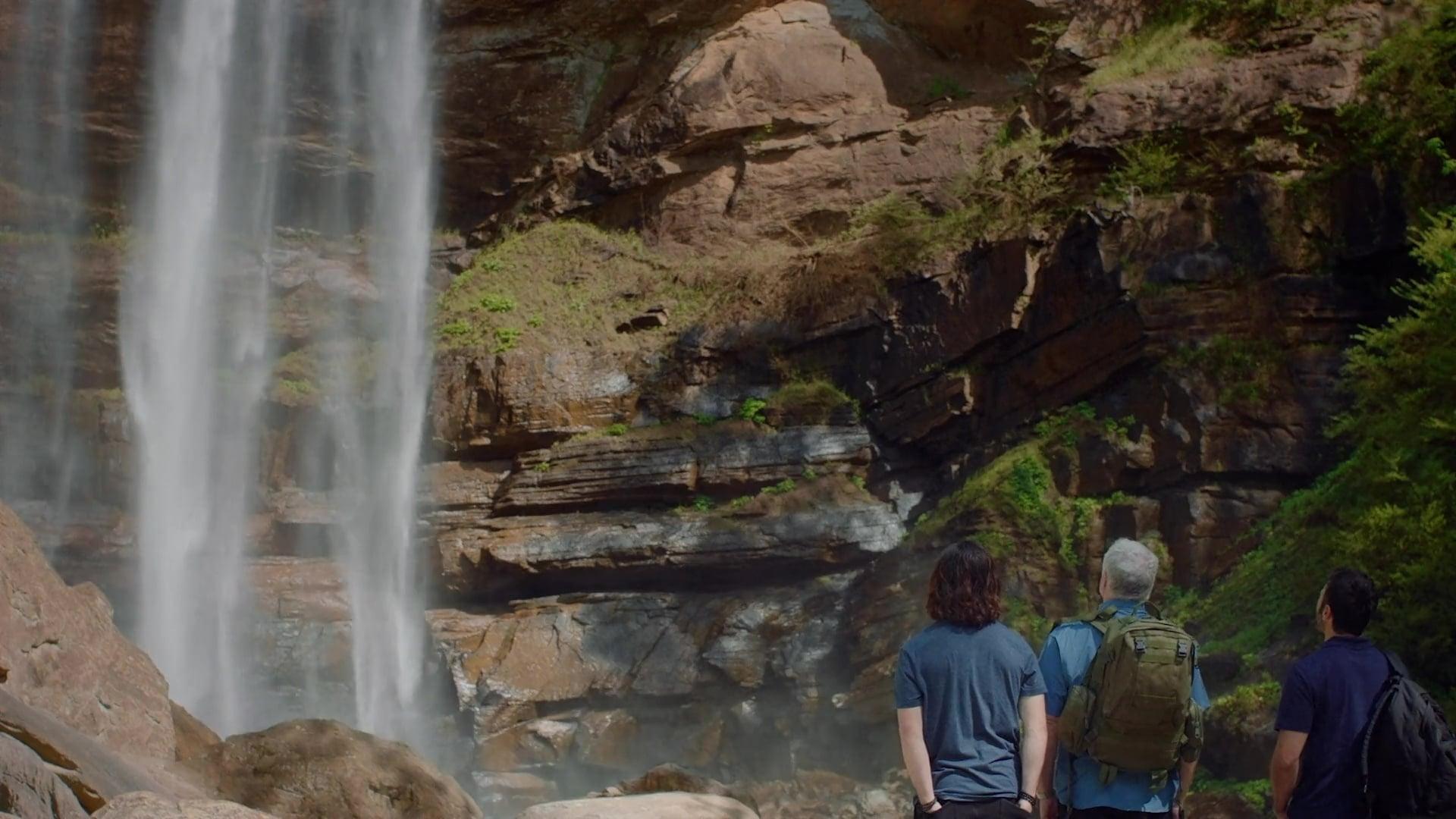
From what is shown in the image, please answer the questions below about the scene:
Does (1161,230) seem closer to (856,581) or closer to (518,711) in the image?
(856,581)

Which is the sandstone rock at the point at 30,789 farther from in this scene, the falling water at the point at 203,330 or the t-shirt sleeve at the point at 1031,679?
the falling water at the point at 203,330

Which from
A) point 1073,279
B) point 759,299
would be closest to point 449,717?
point 759,299

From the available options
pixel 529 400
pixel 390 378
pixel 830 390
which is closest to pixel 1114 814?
pixel 830 390

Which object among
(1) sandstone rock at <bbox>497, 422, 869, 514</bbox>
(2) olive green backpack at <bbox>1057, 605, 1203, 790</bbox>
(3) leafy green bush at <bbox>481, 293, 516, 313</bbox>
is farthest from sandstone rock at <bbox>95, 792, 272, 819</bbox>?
(3) leafy green bush at <bbox>481, 293, 516, 313</bbox>

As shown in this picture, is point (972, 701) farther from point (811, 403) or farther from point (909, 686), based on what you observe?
point (811, 403)

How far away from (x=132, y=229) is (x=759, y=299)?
416 inches

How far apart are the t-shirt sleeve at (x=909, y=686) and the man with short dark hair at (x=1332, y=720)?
1.28 meters

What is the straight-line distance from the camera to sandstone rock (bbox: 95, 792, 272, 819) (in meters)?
5.78

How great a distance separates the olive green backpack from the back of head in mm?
578

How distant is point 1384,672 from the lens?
4590 millimetres

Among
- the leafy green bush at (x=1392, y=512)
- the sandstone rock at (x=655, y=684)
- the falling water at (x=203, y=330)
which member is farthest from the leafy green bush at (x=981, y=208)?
the falling water at (x=203, y=330)

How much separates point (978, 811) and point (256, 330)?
1798cm

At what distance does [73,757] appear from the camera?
6645 millimetres

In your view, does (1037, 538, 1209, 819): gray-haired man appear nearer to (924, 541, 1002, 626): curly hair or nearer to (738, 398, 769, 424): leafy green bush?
(924, 541, 1002, 626): curly hair
